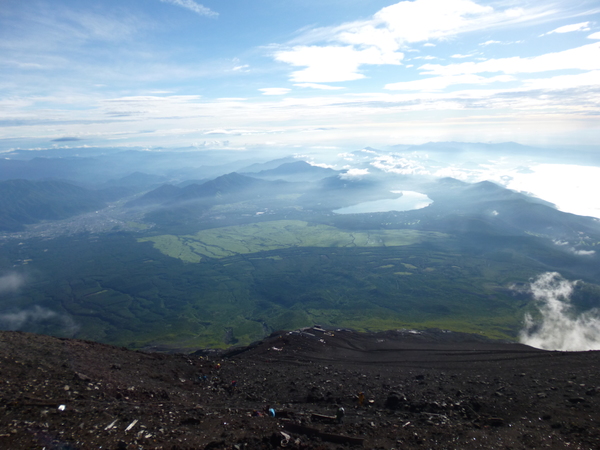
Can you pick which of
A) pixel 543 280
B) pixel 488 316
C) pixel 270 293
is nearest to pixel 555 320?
pixel 488 316

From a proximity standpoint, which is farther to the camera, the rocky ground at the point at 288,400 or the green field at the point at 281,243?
the green field at the point at 281,243

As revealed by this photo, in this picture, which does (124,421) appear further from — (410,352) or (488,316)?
(488,316)

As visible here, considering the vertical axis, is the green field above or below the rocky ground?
below

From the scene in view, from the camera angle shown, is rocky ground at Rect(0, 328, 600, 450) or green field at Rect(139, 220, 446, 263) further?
green field at Rect(139, 220, 446, 263)

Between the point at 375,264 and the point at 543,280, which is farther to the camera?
the point at 375,264

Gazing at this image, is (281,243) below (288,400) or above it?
below

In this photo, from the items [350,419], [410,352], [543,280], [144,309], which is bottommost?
[144,309]

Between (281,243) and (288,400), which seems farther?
(281,243)

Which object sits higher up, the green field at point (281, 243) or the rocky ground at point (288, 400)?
the rocky ground at point (288, 400)
